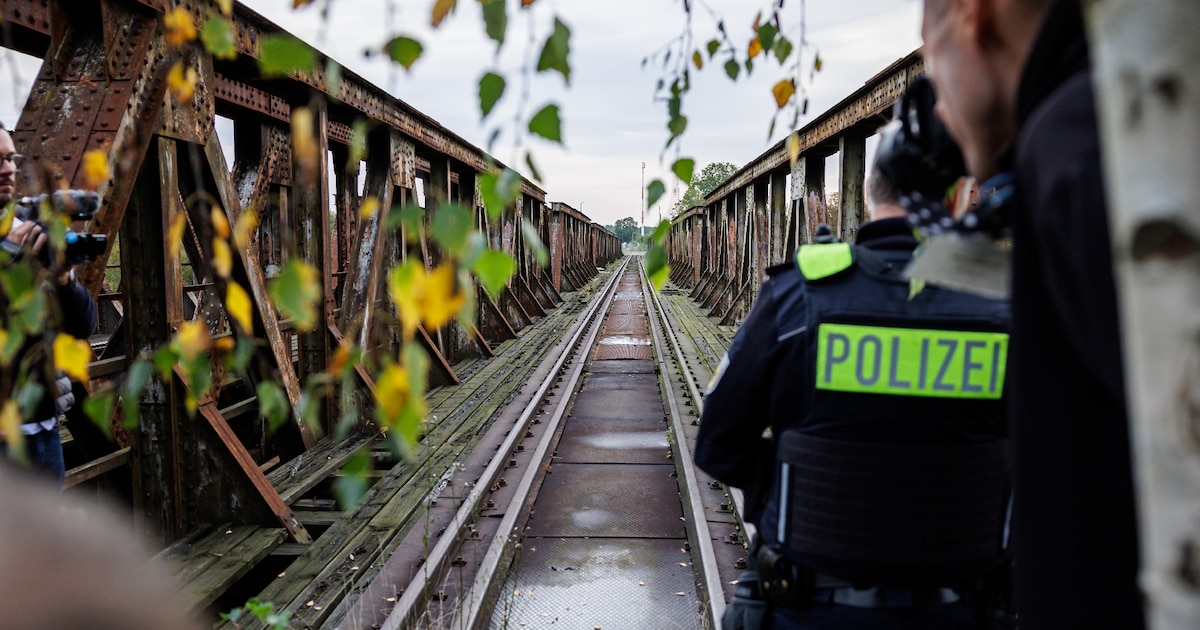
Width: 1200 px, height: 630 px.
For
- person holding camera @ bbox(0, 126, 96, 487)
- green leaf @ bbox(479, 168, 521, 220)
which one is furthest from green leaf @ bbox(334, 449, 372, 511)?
person holding camera @ bbox(0, 126, 96, 487)

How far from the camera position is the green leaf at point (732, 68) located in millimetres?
1746

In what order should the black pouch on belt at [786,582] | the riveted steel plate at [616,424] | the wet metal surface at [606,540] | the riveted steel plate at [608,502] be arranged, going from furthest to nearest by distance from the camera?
the riveted steel plate at [616,424]
the riveted steel plate at [608,502]
the wet metal surface at [606,540]
the black pouch on belt at [786,582]

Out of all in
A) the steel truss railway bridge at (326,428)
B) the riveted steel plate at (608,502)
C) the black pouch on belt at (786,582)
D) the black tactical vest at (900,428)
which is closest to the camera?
the black tactical vest at (900,428)

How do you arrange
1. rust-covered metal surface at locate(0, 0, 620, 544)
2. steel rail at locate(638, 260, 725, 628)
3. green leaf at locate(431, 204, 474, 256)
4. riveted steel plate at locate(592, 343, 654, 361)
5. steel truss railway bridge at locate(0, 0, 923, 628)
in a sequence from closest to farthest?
green leaf at locate(431, 204, 474, 256)
rust-covered metal surface at locate(0, 0, 620, 544)
steel truss railway bridge at locate(0, 0, 923, 628)
steel rail at locate(638, 260, 725, 628)
riveted steel plate at locate(592, 343, 654, 361)

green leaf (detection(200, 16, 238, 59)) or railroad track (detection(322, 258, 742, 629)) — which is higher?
green leaf (detection(200, 16, 238, 59))

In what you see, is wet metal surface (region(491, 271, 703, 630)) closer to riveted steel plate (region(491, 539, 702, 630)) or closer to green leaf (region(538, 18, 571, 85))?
riveted steel plate (region(491, 539, 702, 630))

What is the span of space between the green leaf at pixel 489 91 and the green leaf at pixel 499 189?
92 mm

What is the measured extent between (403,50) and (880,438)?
5.03ft

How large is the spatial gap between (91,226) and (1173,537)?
13.7 ft

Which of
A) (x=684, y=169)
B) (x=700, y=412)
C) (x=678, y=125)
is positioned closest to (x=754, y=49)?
(x=678, y=125)

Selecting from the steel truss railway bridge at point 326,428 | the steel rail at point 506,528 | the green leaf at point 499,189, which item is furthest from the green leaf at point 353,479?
the steel rail at point 506,528

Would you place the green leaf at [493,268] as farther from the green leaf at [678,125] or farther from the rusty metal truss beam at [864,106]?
the rusty metal truss beam at [864,106]

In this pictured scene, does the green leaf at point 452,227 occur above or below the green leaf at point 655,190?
below

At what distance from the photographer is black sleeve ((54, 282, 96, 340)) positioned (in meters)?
2.91
